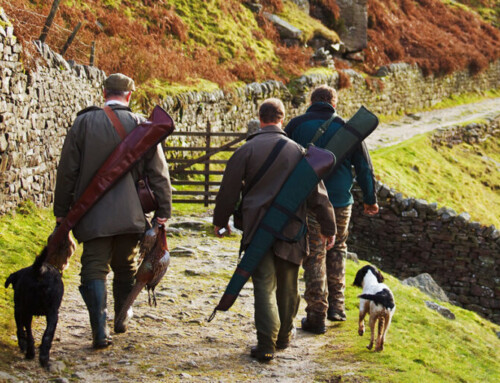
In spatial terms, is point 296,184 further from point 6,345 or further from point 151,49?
point 151,49

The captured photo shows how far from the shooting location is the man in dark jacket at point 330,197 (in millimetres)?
5984

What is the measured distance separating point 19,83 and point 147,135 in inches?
160

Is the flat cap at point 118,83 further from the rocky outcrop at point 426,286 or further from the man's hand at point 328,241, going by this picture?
the rocky outcrop at point 426,286

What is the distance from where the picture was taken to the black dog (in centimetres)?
447

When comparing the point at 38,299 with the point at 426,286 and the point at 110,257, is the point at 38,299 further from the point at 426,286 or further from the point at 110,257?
the point at 426,286

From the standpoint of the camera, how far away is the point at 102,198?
4867mm

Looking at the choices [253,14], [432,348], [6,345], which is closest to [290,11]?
[253,14]

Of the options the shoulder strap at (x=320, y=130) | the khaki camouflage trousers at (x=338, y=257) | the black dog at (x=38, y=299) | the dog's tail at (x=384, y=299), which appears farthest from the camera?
the khaki camouflage trousers at (x=338, y=257)

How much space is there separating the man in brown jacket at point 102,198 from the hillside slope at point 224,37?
13.4 ft

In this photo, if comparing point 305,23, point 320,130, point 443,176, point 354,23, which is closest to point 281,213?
point 320,130

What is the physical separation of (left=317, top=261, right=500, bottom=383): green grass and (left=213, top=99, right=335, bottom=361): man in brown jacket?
1.98 ft

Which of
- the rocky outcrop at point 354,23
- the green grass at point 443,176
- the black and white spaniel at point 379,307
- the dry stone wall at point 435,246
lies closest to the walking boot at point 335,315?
the black and white spaniel at point 379,307

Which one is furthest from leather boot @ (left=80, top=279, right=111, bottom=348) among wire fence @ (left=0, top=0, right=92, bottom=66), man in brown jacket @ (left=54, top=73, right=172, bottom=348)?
wire fence @ (left=0, top=0, right=92, bottom=66)

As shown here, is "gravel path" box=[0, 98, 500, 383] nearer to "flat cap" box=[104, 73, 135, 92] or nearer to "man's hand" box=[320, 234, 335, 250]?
"man's hand" box=[320, 234, 335, 250]
